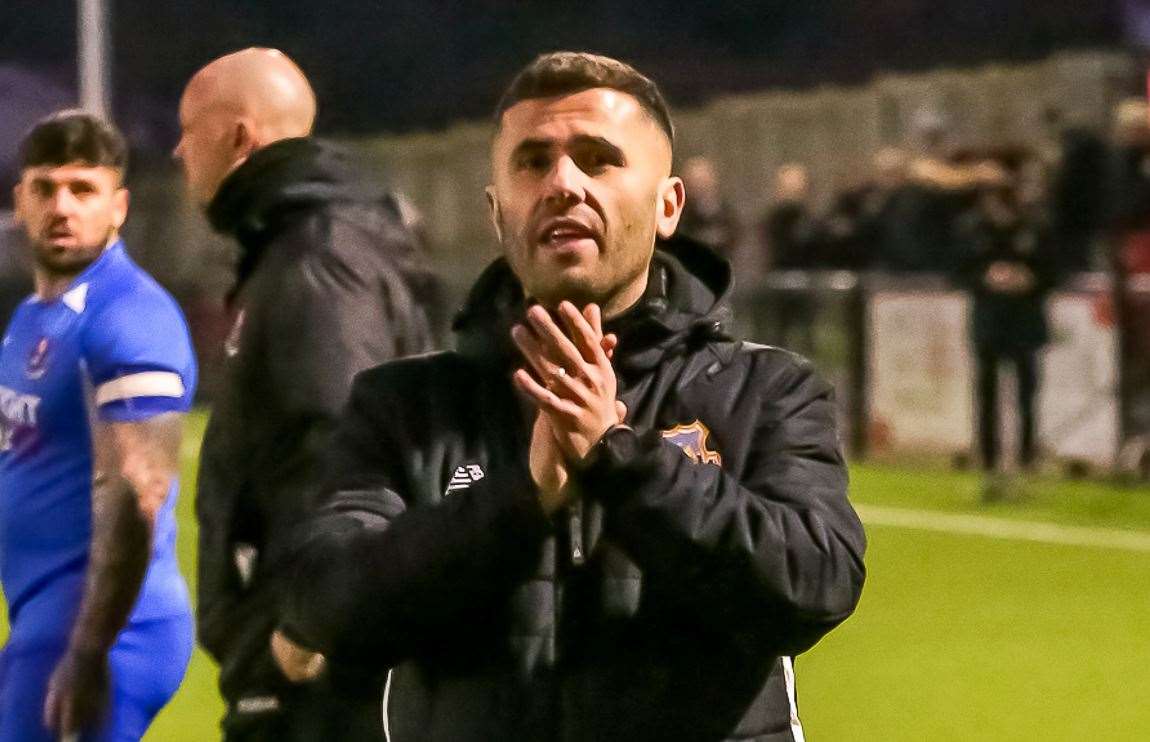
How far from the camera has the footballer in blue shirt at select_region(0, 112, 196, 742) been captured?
4719 millimetres

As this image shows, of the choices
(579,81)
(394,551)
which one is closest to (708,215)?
(579,81)

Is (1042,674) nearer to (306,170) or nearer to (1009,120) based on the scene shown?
(306,170)

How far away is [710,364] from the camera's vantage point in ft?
9.55

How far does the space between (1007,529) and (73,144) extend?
907 centimetres

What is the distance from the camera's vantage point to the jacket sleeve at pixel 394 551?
268cm

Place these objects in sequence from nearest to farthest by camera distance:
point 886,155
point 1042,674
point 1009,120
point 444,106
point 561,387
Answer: point 561,387, point 1042,674, point 886,155, point 1009,120, point 444,106

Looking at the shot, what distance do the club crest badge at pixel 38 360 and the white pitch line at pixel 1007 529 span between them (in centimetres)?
795

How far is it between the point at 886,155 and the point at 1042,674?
9.37 meters

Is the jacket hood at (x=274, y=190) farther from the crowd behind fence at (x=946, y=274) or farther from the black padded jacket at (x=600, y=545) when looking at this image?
the crowd behind fence at (x=946, y=274)

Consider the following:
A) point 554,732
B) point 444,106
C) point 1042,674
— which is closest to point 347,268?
point 554,732

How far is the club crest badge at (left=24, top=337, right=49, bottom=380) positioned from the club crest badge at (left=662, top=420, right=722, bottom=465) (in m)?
2.50

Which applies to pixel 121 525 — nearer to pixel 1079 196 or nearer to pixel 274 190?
pixel 274 190

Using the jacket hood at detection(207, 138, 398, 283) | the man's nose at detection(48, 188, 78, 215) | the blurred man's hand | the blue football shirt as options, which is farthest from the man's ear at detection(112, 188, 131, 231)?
the blurred man's hand

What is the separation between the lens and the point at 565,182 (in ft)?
9.05
